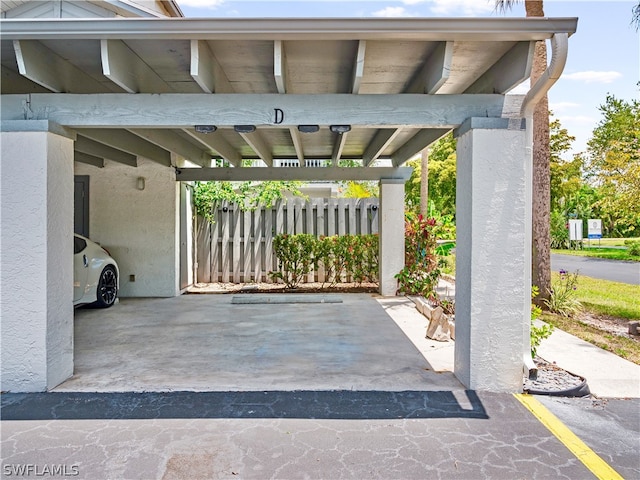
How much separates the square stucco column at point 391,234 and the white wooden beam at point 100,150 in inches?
200

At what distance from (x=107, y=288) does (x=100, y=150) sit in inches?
99.8

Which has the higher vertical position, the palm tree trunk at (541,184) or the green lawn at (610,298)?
the palm tree trunk at (541,184)

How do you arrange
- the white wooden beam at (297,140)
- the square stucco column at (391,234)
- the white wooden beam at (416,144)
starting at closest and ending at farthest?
the white wooden beam at (297,140) → the white wooden beam at (416,144) → the square stucco column at (391,234)

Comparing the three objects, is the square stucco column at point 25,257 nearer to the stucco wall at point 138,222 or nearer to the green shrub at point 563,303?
the stucco wall at point 138,222

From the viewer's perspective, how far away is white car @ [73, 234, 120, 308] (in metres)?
7.21

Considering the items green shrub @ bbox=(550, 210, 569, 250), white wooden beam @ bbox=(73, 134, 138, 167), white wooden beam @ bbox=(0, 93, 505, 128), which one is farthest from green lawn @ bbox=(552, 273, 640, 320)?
green shrub @ bbox=(550, 210, 569, 250)

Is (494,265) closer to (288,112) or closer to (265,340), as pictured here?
(288,112)

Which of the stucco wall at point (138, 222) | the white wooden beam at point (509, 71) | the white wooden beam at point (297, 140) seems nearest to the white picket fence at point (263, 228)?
the stucco wall at point (138, 222)

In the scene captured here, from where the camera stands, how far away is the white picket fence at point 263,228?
1084cm

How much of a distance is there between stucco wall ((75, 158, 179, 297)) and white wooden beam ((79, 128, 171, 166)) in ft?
2.49

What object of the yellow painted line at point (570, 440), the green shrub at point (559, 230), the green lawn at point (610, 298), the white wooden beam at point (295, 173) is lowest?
the yellow painted line at point (570, 440)

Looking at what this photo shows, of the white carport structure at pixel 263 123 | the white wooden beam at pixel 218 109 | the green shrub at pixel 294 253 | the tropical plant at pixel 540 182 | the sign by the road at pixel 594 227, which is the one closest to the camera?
the white carport structure at pixel 263 123

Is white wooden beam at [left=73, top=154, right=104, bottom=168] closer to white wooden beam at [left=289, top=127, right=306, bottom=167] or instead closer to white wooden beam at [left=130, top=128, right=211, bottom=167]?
white wooden beam at [left=130, top=128, right=211, bottom=167]

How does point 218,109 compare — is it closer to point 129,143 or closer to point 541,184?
point 129,143
